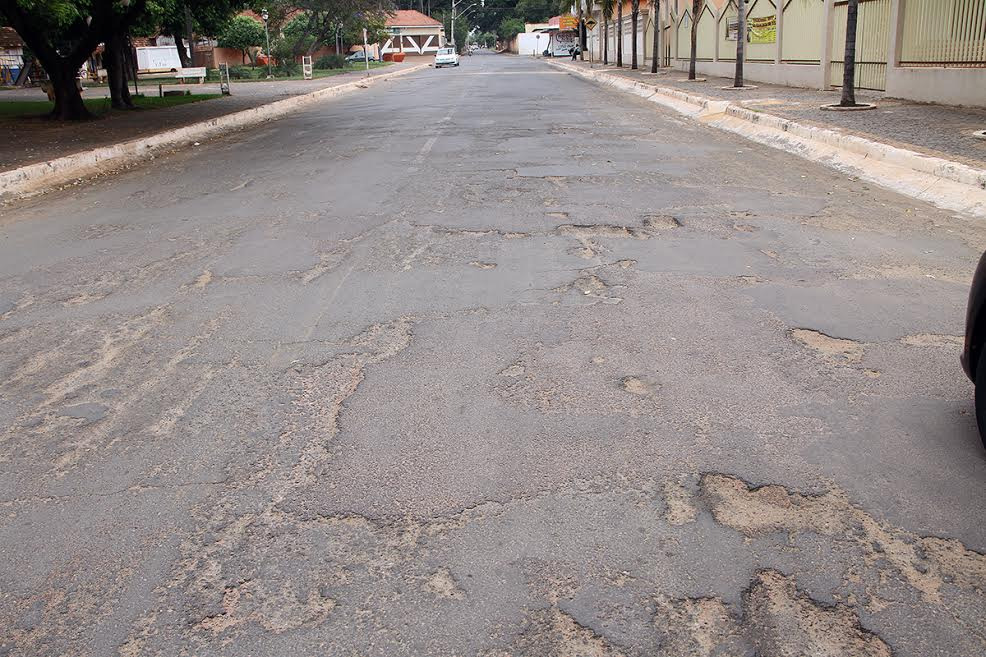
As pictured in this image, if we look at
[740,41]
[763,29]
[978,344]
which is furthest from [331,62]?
[978,344]

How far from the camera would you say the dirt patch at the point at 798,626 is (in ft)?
7.64

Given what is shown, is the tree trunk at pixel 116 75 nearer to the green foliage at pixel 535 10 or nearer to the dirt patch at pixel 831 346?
the dirt patch at pixel 831 346

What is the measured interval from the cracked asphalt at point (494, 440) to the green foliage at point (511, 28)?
124846 millimetres

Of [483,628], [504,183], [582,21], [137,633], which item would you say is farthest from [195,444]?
[582,21]

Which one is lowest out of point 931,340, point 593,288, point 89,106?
point 931,340

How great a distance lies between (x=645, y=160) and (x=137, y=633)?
10170 millimetres

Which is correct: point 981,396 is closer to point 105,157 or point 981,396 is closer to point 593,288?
point 593,288

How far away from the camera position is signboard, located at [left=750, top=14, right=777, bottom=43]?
83.4 ft

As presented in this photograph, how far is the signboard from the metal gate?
432 centimetres

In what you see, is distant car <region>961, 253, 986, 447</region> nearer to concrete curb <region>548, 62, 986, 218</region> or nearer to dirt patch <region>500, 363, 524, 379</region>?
dirt patch <region>500, 363, 524, 379</region>

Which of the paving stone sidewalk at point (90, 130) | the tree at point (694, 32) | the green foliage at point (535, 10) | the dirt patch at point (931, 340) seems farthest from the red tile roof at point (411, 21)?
the dirt patch at point (931, 340)

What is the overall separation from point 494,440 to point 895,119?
13.2 meters

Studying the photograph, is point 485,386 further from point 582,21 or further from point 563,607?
point 582,21

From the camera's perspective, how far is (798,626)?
2.43 meters
